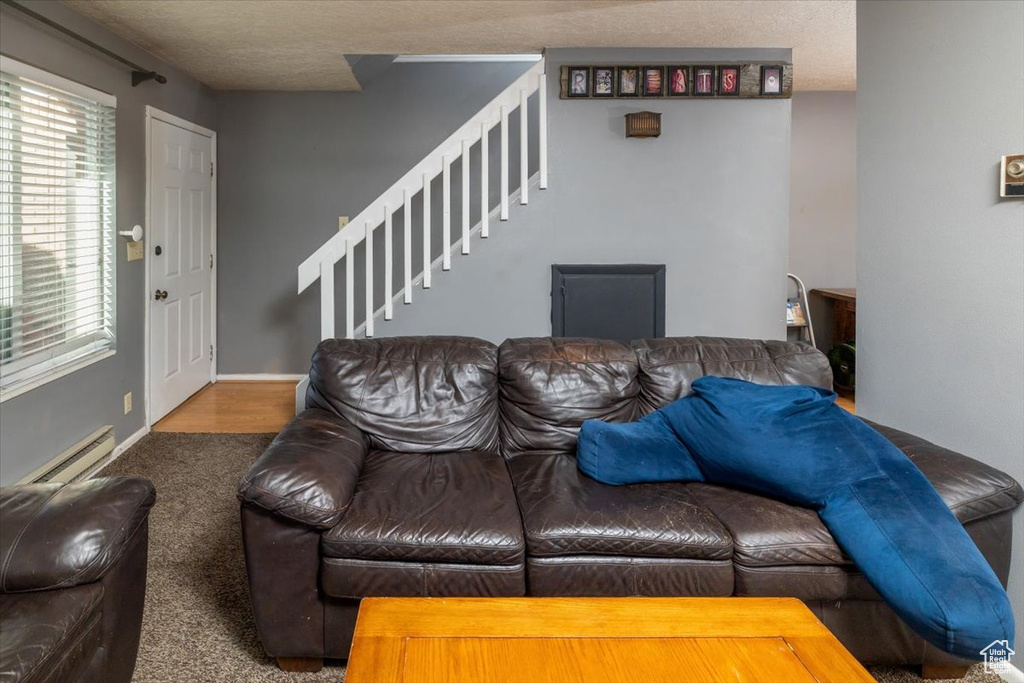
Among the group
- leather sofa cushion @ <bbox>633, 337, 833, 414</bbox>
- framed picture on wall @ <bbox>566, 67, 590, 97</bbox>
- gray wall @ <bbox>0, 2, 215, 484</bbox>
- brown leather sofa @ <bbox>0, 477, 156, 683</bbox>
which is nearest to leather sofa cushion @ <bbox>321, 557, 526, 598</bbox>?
brown leather sofa @ <bbox>0, 477, 156, 683</bbox>

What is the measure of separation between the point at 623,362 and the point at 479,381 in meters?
0.56

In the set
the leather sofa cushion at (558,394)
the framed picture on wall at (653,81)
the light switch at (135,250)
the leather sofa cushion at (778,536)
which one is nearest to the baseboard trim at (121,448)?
the light switch at (135,250)

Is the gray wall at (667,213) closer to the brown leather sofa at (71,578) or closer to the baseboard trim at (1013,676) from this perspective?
the baseboard trim at (1013,676)

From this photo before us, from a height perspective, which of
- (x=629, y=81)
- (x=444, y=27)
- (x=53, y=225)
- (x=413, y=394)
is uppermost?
(x=444, y=27)

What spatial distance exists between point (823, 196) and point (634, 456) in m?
4.86

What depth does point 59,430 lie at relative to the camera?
367cm

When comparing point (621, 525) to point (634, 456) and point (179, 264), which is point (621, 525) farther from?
point (179, 264)

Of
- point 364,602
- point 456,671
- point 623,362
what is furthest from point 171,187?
point 456,671

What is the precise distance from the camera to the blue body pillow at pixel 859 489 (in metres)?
1.74

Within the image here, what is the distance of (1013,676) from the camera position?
A: 215 cm

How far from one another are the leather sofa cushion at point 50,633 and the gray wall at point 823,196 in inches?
235

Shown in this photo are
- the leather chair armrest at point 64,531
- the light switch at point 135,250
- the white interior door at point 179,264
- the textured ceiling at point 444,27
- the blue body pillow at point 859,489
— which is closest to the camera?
the leather chair armrest at point 64,531

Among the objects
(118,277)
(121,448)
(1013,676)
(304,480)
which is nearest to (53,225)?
(118,277)

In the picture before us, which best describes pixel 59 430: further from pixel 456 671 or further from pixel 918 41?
pixel 918 41
